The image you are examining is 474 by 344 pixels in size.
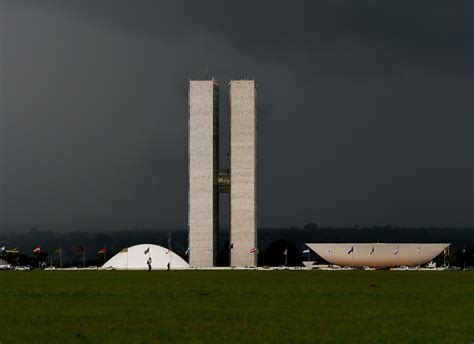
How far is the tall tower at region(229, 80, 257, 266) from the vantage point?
138875 millimetres

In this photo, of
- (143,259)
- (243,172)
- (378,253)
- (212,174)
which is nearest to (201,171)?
(212,174)

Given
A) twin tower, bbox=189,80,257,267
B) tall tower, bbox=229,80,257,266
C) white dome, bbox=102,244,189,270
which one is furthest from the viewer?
twin tower, bbox=189,80,257,267

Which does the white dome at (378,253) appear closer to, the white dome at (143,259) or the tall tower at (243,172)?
the tall tower at (243,172)

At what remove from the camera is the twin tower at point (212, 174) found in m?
139

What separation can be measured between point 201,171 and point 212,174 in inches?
62.8

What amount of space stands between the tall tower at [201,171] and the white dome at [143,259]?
3.56 metres

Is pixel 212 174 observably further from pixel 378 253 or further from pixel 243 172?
pixel 378 253
